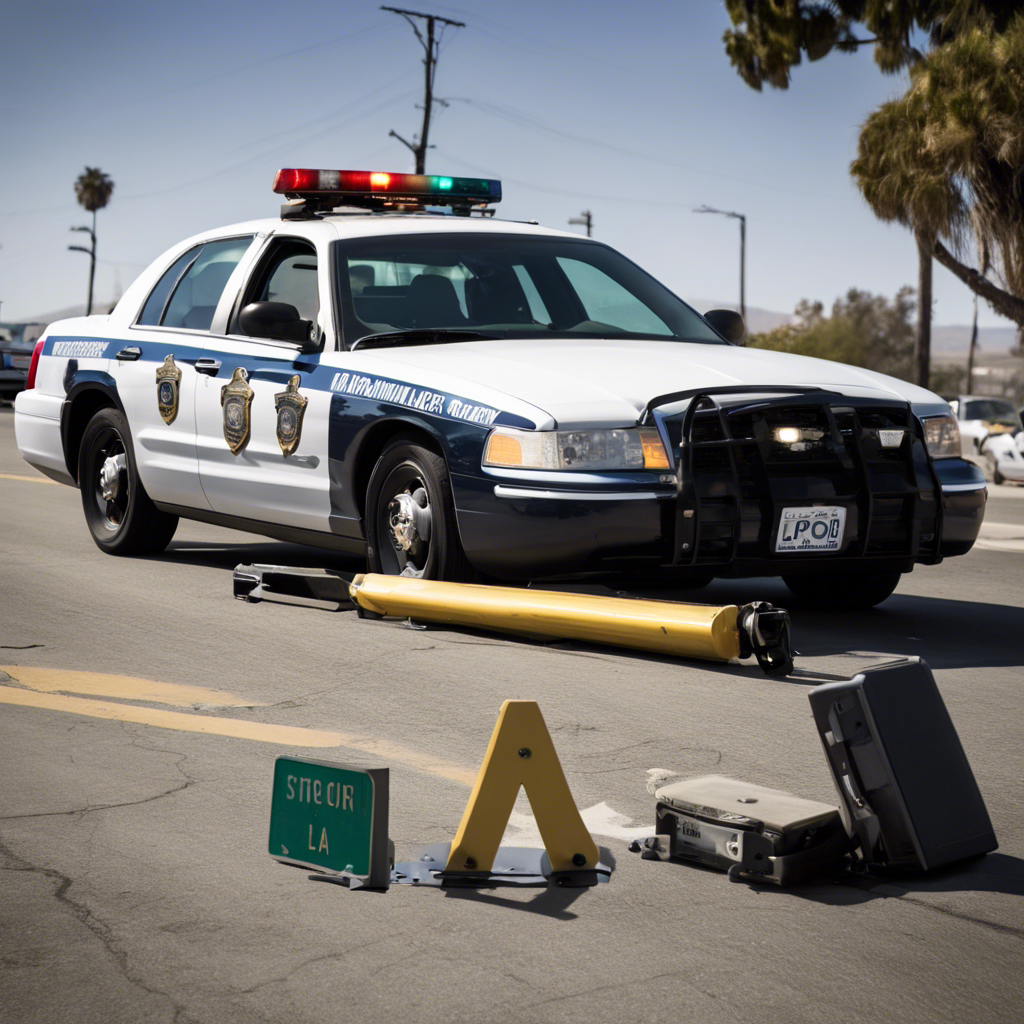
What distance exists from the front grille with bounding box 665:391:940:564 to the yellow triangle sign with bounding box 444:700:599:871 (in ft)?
8.25

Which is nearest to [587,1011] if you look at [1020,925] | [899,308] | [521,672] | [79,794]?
[1020,925]

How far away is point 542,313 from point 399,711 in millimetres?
3065

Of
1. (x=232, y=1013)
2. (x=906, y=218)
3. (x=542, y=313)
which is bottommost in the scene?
(x=232, y=1013)

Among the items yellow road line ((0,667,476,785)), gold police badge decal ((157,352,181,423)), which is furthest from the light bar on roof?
yellow road line ((0,667,476,785))

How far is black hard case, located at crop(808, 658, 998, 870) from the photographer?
11.8 ft

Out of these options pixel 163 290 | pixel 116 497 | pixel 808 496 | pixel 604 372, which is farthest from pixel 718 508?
pixel 116 497

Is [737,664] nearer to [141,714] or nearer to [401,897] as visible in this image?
[141,714]

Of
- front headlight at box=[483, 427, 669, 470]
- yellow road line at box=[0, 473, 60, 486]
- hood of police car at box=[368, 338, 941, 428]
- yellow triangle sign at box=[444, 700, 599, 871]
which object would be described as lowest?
yellow triangle sign at box=[444, 700, 599, 871]

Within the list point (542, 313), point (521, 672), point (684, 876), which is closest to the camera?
point (684, 876)

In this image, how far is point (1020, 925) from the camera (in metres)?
3.35

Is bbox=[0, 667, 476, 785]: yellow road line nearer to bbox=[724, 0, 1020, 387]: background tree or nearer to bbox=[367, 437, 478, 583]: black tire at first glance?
bbox=[367, 437, 478, 583]: black tire

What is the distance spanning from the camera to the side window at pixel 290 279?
25.4 ft

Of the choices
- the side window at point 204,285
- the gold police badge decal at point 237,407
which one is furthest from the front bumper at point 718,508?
the side window at point 204,285

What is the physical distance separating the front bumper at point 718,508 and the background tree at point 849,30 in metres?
24.1
